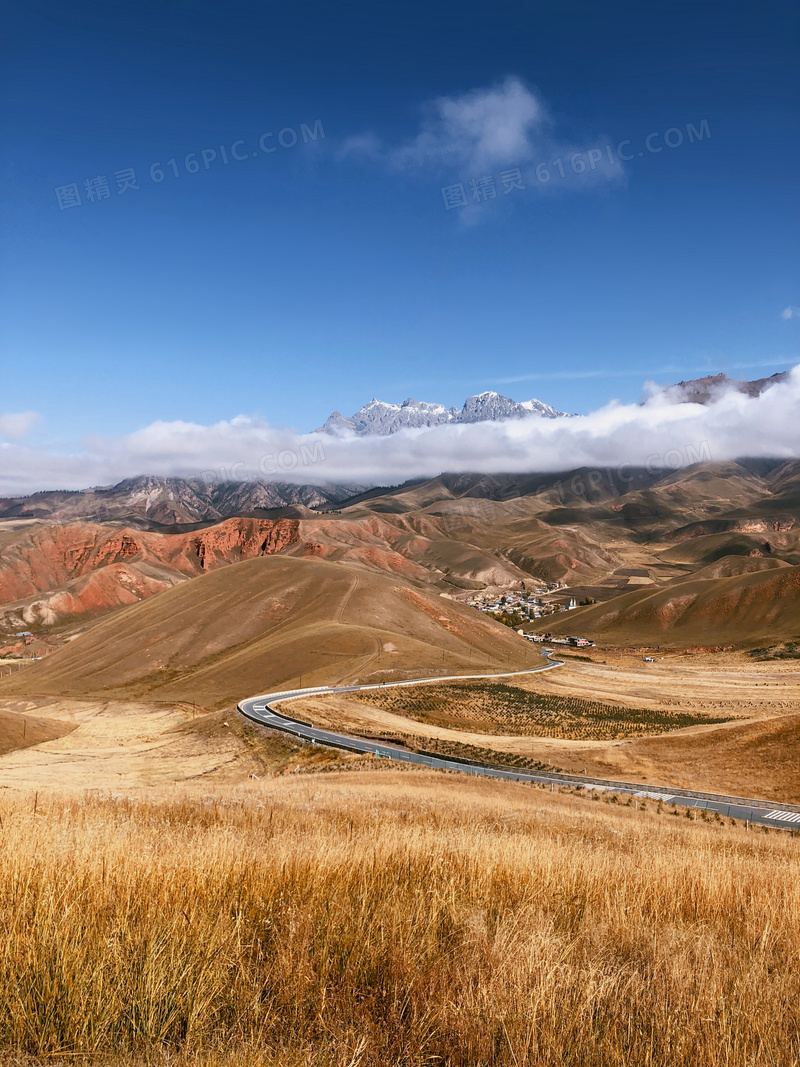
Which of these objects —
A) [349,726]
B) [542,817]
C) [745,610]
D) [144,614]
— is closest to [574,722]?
[349,726]

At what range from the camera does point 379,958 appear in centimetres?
470

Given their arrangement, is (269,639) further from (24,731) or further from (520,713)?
(520,713)

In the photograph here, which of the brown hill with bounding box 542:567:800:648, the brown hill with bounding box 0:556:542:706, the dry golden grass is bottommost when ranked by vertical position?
the brown hill with bounding box 542:567:800:648

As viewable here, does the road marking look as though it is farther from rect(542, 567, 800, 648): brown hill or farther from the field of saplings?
rect(542, 567, 800, 648): brown hill

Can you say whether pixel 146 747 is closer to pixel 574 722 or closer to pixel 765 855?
pixel 574 722

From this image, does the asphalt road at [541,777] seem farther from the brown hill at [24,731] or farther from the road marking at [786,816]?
the brown hill at [24,731]

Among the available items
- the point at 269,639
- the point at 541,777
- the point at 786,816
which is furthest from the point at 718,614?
the point at 786,816

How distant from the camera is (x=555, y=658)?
148 metres

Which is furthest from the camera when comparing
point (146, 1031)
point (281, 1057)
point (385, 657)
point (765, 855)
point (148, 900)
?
point (385, 657)

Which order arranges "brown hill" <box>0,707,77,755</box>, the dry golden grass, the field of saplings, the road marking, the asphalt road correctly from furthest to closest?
the field of saplings, "brown hill" <box>0,707,77,755</box>, the asphalt road, the road marking, the dry golden grass

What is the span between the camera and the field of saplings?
226 feet

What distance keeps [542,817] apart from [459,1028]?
1516cm

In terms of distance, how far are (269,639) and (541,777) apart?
259 ft

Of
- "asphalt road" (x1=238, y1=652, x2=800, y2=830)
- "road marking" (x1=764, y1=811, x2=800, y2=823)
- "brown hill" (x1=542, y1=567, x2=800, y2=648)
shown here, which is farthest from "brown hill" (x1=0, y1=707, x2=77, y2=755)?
"brown hill" (x1=542, y1=567, x2=800, y2=648)
